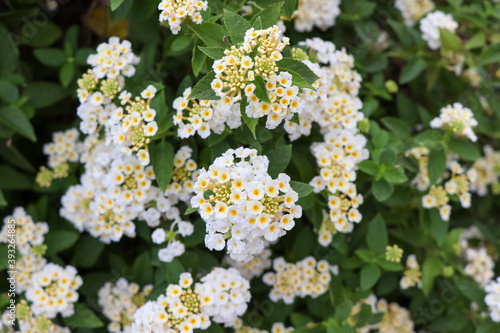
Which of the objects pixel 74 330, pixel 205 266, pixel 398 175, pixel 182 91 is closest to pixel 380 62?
pixel 398 175

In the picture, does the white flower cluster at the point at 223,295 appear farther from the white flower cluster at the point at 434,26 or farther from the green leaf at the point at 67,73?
the white flower cluster at the point at 434,26

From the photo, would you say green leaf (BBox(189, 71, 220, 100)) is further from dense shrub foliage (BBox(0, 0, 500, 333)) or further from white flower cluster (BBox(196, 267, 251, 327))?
white flower cluster (BBox(196, 267, 251, 327))

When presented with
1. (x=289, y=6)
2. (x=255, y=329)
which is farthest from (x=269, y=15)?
(x=255, y=329)

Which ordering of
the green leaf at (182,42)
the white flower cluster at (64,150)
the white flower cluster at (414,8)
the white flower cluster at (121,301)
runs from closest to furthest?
the green leaf at (182,42)
the white flower cluster at (121,301)
the white flower cluster at (64,150)
the white flower cluster at (414,8)

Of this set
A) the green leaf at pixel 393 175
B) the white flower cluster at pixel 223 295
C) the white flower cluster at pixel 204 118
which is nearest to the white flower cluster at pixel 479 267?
the green leaf at pixel 393 175

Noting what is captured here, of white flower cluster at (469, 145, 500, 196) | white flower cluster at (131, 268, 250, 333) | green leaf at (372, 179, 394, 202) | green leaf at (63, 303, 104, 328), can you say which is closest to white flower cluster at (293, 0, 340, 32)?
green leaf at (372, 179, 394, 202)

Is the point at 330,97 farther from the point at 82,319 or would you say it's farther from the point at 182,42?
the point at 82,319

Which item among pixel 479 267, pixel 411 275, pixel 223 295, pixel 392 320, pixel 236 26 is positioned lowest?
pixel 392 320

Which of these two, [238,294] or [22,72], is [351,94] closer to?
[238,294]
